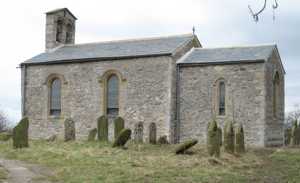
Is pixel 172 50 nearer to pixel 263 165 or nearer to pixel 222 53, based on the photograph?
pixel 222 53

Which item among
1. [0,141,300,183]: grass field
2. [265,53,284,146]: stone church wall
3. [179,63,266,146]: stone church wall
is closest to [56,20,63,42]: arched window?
[179,63,266,146]: stone church wall

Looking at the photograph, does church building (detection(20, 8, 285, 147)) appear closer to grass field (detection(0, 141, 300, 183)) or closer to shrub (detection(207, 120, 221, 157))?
grass field (detection(0, 141, 300, 183))

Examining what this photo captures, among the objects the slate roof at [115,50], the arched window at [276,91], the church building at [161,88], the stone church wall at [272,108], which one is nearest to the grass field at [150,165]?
the stone church wall at [272,108]

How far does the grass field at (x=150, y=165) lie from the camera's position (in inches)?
474

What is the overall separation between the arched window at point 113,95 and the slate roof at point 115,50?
142cm

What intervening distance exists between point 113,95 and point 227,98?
715cm

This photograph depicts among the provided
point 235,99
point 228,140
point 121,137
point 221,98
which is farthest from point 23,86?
point 228,140

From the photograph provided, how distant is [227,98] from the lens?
2411cm

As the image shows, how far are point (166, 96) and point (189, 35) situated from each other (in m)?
5.30

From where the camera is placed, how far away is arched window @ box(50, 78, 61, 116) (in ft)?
93.2

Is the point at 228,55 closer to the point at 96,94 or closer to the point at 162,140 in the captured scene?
the point at 162,140

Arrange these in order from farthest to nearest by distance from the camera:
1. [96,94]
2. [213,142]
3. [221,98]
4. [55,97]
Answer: [55,97] → [96,94] → [221,98] → [213,142]

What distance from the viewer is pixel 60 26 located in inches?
1289

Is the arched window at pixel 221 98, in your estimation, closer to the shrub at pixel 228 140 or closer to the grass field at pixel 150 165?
the grass field at pixel 150 165
